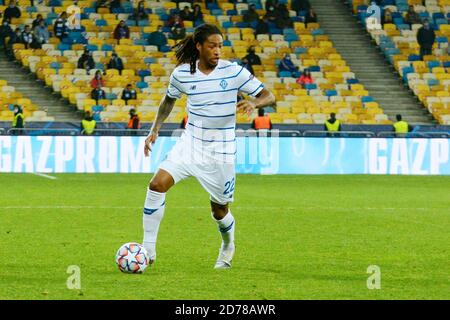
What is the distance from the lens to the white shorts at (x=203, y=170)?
10289 mm

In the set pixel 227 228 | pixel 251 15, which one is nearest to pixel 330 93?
pixel 251 15

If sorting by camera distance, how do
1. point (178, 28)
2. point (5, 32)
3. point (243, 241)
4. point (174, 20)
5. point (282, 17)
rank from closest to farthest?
point (243, 241)
point (5, 32)
point (178, 28)
point (174, 20)
point (282, 17)

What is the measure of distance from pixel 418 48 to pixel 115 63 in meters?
11.0

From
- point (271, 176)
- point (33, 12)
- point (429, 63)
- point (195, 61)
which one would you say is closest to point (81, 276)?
point (195, 61)

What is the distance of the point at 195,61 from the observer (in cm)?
1039

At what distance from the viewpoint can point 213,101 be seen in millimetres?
10312

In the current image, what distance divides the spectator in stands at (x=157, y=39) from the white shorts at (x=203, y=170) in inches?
1026

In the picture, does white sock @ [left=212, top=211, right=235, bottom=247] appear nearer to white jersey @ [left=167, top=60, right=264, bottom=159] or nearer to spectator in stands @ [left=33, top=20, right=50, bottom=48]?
white jersey @ [left=167, top=60, right=264, bottom=159]

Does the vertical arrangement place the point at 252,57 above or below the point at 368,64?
above

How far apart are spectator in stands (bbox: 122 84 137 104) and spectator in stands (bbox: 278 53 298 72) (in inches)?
213

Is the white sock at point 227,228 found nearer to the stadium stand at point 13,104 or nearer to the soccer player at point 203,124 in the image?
the soccer player at point 203,124

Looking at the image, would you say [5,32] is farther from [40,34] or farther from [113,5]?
[113,5]

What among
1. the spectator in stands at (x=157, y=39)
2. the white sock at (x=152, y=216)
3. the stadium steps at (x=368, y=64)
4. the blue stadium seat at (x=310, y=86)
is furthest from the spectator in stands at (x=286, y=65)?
the white sock at (x=152, y=216)

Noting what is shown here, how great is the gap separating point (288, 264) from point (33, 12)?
88.1 ft
